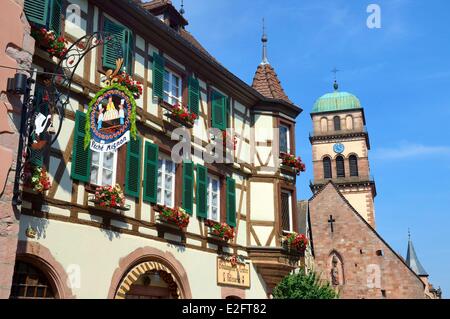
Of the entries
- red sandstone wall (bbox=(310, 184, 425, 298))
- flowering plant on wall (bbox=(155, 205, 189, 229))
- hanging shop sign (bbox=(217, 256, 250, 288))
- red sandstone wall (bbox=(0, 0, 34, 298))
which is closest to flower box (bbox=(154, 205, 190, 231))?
flowering plant on wall (bbox=(155, 205, 189, 229))

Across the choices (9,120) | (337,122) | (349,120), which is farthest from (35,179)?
(349,120)

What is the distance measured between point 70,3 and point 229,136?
21.5ft

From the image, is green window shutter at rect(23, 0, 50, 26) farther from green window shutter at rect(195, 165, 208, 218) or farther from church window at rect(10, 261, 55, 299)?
green window shutter at rect(195, 165, 208, 218)

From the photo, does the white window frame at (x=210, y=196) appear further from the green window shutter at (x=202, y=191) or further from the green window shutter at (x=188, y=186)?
the green window shutter at (x=188, y=186)

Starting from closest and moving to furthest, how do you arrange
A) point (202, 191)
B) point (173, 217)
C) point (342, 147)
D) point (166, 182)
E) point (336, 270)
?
point (173, 217) < point (166, 182) < point (202, 191) < point (336, 270) < point (342, 147)

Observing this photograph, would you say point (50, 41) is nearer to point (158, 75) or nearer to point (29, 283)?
point (158, 75)

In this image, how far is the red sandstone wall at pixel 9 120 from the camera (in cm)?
801

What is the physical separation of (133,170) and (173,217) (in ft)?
5.16

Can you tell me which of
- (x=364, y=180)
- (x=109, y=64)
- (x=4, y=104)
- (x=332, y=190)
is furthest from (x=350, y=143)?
(x=4, y=104)

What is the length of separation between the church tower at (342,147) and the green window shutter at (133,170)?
167 feet

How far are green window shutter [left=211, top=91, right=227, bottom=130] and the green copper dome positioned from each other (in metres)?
54.3

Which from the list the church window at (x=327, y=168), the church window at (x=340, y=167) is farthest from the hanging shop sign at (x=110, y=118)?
the church window at (x=340, y=167)

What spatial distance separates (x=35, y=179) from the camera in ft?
32.0

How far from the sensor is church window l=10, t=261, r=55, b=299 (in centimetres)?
965
